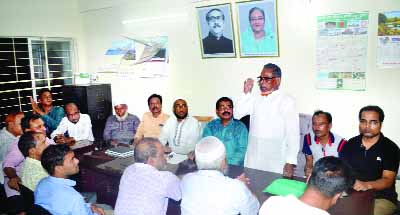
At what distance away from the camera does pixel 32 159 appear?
8.65 ft

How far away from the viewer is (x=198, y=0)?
4.45 metres

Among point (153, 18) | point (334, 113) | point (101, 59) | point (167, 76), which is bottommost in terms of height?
point (334, 113)

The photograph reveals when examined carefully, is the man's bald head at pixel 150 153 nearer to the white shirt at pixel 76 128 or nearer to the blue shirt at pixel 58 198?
the blue shirt at pixel 58 198

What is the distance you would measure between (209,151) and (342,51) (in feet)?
7.69

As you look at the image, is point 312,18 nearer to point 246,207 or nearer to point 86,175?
point 246,207

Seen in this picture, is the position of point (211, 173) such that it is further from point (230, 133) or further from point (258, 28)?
point (258, 28)

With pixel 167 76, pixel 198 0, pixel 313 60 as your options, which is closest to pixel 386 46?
pixel 313 60

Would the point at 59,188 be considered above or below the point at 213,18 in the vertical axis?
below

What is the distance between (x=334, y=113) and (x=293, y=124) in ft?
3.54

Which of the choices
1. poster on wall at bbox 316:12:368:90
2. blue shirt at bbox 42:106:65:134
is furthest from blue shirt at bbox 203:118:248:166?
blue shirt at bbox 42:106:65:134

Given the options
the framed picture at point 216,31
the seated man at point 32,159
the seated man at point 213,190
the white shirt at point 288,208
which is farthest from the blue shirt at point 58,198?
the framed picture at point 216,31

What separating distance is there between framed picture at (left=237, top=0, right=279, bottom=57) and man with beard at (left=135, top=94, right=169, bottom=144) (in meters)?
1.30

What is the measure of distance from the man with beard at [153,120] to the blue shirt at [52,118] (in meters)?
1.32

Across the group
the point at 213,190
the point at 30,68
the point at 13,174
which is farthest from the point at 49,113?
the point at 213,190
